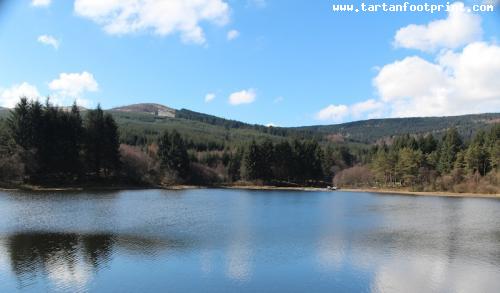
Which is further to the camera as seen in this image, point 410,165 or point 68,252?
point 410,165

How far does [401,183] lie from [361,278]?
360 feet

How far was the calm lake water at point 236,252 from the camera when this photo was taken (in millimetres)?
22594

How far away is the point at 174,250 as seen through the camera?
2975 centimetres

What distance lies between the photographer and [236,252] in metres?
29.6

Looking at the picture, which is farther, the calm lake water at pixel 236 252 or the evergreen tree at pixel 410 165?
the evergreen tree at pixel 410 165

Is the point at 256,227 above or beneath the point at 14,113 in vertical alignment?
beneath

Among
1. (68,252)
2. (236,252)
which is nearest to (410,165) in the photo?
(236,252)

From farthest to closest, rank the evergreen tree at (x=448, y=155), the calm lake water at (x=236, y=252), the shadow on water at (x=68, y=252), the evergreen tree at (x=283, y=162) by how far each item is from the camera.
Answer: the evergreen tree at (x=283, y=162) → the evergreen tree at (x=448, y=155) → the shadow on water at (x=68, y=252) → the calm lake water at (x=236, y=252)

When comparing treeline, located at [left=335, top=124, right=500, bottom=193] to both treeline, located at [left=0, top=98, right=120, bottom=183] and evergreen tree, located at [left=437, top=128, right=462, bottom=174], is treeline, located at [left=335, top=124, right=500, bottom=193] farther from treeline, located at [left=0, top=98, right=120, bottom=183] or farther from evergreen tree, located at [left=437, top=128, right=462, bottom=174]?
treeline, located at [left=0, top=98, right=120, bottom=183]

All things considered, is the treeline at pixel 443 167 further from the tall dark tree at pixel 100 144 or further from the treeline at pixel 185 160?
the tall dark tree at pixel 100 144

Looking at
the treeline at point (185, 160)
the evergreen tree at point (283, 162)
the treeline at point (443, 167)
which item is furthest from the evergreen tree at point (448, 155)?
the evergreen tree at point (283, 162)

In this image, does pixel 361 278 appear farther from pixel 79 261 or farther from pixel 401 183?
pixel 401 183

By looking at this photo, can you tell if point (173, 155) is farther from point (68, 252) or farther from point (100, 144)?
point (68, 252)

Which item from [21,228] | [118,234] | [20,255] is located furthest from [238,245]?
[21,228]
